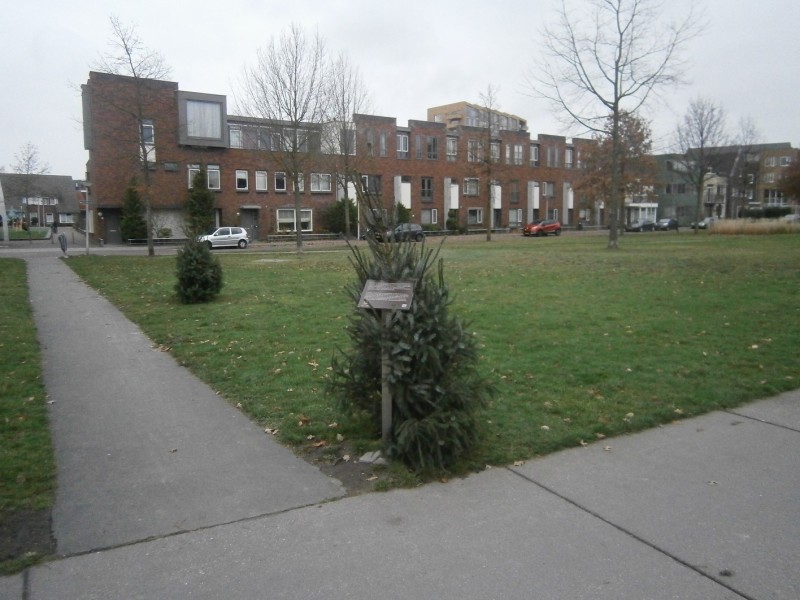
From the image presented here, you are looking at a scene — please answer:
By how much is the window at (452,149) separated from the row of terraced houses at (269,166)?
10 cm

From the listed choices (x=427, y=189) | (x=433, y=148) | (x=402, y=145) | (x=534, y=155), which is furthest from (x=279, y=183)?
(x=534, y=155)

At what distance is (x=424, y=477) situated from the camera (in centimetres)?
485

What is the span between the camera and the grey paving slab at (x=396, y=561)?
11.1ft

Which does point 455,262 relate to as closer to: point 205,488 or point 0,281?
point 0,281

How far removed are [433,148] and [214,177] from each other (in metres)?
23.7

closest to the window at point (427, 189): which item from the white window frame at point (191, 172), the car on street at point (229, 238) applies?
the white window frame at point (191, 172)

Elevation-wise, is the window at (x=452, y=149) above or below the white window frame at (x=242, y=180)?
above

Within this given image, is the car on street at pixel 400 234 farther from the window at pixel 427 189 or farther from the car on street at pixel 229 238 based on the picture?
the window at pixel 427 189

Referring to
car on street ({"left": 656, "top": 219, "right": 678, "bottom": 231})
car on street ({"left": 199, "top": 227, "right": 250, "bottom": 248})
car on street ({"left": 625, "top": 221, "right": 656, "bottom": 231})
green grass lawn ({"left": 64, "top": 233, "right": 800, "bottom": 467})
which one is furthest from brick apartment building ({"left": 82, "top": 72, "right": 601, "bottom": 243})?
green grass lawn ({"left": 64, "top": 233, "right": 800, "bottom": 467})

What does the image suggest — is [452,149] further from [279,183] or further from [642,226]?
[642,226]

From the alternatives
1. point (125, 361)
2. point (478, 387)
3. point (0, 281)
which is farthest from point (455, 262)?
point (478, 387)

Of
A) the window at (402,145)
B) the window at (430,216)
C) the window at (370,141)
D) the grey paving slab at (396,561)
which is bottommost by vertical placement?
the grey paving slab at (396,561)

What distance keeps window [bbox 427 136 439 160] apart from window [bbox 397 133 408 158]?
A: 2.68 m

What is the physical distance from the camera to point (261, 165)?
54.7m
